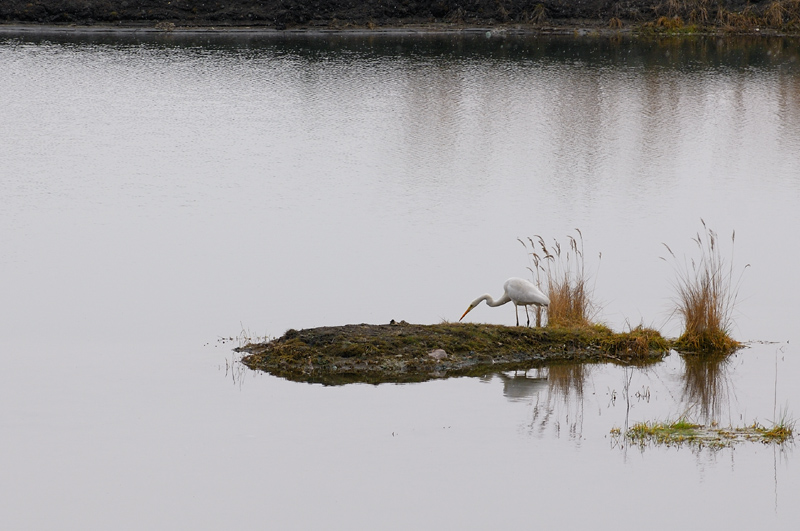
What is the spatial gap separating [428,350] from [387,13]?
27.5m

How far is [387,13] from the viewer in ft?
116

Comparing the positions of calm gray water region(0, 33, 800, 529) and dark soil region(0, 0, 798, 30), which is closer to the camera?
calm gray water region(0, 33, 800, 529)

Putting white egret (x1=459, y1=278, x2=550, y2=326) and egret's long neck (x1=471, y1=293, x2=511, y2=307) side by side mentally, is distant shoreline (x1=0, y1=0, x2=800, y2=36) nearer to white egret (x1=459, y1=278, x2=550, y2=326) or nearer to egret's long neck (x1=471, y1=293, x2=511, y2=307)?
egret's long neck (x1=471, y1=293, x2=511, y2=307)

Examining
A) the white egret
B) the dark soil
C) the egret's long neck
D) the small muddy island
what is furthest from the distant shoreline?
the small muddy island

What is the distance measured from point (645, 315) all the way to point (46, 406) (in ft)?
20.1

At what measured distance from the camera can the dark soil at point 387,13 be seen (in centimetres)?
3481

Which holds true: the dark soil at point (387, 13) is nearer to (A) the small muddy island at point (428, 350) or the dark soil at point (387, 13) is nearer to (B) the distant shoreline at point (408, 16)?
(B) the distant shoreline at point (408, 16)

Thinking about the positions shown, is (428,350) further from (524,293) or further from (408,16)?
(408,16)

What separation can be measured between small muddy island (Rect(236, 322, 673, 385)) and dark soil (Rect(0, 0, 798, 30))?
26436 mm

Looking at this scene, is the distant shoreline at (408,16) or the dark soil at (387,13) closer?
the distant shoreline at (408,16)

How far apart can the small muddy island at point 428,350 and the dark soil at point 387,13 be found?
1041 inches

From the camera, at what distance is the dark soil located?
3481cm

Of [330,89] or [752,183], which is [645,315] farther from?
[330,89]

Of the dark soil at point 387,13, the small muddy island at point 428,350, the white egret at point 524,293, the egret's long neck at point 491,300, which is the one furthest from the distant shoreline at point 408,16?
the small muddy island at point 428,350
